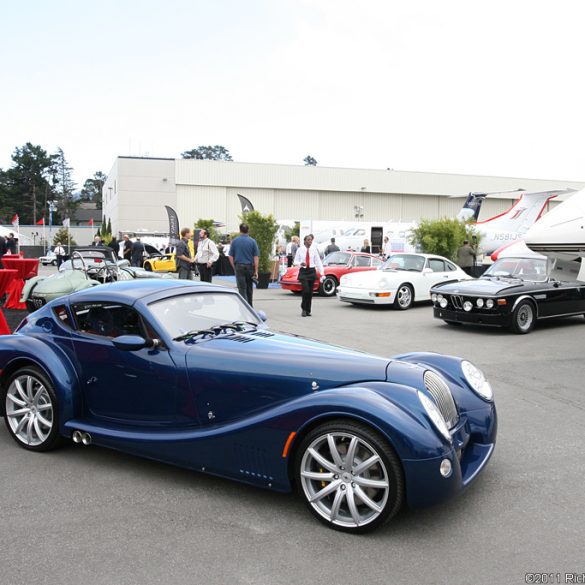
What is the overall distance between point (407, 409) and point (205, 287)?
2133 mm

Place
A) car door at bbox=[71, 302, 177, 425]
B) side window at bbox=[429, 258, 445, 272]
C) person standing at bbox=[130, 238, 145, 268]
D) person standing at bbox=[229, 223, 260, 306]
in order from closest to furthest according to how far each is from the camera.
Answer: car door at bbox=[71, 302, 177, 425] → person standing at bbox=[229, 223, 260, 306] → side window at bbox=[429, 258, 445, 272] → person standing at bbox=[130, 238, 145, 268]

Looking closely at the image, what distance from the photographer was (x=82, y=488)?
388 centimetres

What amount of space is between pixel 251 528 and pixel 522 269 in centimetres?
981

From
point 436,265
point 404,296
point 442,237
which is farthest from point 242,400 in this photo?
point 442,237

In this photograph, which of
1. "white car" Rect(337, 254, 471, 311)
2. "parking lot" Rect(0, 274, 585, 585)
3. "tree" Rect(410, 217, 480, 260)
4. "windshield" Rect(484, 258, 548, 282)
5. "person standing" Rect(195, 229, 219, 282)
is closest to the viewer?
"parking lot" Rect(0, 274, 585, 585)

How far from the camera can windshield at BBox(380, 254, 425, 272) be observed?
624 inches

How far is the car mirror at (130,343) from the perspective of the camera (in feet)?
13.1

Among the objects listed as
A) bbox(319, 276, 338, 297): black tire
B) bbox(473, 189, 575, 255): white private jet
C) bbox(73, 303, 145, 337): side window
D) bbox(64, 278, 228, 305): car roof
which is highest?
bbox(473, 189, 575, 255): white private jet

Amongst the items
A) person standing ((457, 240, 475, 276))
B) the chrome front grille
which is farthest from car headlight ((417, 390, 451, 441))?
person standing ((457, 240, 475, 276))

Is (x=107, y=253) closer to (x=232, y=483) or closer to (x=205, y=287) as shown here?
(x=205, y=287)

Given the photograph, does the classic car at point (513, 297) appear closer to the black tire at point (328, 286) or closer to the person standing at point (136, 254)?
the black tire at point (328, 286)

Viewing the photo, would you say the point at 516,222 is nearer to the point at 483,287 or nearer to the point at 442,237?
the point at 442,237

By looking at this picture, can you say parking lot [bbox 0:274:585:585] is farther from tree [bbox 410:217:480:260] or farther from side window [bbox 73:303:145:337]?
tree [bbox 410:217:480:260]

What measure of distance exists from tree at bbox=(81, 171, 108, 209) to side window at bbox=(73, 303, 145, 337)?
15417 cm
